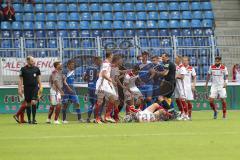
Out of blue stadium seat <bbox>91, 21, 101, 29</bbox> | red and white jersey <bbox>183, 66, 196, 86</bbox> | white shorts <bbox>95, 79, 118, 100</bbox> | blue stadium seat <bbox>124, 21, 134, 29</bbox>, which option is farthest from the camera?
blue stadium seat <bbox>124, 21, 134, 29</bbox>

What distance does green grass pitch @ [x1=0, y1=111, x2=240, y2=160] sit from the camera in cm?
1236

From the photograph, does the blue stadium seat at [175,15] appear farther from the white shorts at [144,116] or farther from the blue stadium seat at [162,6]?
the white shorts at [144,116]

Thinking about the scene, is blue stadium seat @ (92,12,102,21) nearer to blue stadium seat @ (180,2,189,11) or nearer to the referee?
blue stadium seat @ (180,2,189,11)

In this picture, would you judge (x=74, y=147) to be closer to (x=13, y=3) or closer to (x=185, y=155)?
(x=185, y=155)

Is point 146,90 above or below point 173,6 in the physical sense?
below

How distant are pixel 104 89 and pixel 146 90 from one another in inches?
74.5

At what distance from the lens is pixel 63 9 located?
39.1 m

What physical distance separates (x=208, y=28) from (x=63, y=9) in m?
7.20

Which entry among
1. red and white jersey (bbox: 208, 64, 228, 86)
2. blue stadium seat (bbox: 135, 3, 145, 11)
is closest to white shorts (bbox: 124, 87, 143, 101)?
red and white jersey (bbox: 208, 64, 228, 86)

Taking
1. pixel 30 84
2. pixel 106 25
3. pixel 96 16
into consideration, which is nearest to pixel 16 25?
pixel 96 16

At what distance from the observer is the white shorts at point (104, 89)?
23297 mm

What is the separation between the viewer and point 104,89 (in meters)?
23.3

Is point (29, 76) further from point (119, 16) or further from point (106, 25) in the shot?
point (119, 16)

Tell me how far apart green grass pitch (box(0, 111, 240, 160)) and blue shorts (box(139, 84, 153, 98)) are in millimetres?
4803
